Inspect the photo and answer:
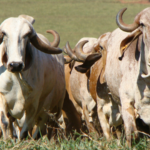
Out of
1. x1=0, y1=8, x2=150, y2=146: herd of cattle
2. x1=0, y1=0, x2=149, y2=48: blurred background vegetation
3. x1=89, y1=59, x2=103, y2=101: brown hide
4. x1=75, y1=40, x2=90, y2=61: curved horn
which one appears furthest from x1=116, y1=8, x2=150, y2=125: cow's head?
x1=0, y1=0, x2=149, y2=48: blurred background vegetation

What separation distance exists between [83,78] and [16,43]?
3.21 m

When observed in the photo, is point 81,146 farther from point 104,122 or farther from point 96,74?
point 96,74

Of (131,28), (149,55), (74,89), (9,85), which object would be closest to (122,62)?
(131,28)

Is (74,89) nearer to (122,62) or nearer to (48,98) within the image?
(48,98)

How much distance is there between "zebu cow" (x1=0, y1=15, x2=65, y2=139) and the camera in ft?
19.4

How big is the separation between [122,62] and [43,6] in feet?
154

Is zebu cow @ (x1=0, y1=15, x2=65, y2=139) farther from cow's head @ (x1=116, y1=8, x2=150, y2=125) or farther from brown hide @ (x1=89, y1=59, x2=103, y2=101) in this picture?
cow's head @ (x1=116, y1=8, x2=150, y2=125)

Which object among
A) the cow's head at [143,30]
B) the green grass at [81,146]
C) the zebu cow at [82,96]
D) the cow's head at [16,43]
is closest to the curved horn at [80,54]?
the zebu cow at [82,96]

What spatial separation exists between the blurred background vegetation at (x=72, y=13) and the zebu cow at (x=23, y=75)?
1341 inches

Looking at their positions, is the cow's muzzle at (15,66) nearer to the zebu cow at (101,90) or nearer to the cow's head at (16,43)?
the cow's head at (16,43)

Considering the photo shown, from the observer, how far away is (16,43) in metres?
5.81

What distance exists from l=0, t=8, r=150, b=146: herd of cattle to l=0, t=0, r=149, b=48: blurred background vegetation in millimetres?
33066

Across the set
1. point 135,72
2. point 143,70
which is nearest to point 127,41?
point 135,72

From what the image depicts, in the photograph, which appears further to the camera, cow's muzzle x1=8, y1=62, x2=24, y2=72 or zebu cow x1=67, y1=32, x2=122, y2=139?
zebu cow x1=67, y1=32, x2=122, y2=139
